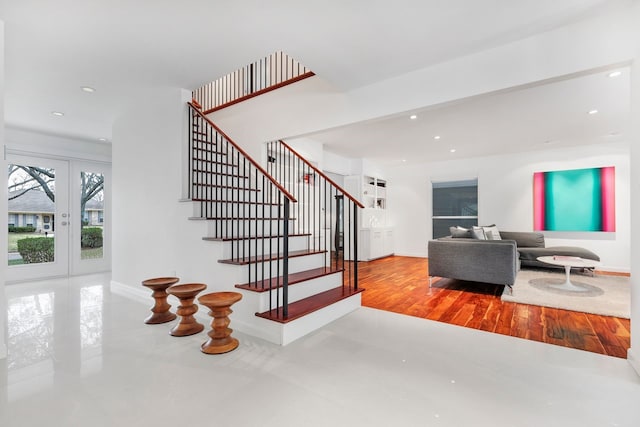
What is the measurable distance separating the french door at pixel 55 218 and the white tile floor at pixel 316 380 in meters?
3.14

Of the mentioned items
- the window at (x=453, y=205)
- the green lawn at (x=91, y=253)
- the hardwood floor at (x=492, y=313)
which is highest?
the window at (x=453, y=205)

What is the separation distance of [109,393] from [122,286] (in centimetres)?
287

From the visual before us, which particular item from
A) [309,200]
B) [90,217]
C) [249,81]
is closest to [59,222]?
[90,217]

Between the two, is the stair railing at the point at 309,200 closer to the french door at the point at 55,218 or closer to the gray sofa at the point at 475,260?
the gray sofa at the point at 475,260

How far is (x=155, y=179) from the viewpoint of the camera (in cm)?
377

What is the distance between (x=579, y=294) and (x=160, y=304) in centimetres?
517

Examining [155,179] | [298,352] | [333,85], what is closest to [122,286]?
[155,179]

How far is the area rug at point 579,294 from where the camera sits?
3357 millimetres

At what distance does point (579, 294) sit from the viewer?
3.90 m

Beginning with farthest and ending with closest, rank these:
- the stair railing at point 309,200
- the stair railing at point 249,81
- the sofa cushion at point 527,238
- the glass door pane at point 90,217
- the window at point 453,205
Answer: the window at point 453,205
the sofa cushion at point 527,238
the glass door pane at point 90,217
the stair railing at point 249,81
the stair railing at point 309,200

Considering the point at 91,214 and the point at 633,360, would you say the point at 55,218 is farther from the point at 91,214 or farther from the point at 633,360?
the point at 633,360

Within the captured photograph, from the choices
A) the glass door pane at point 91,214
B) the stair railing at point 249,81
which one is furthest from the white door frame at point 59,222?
the stair railing at point 249,81

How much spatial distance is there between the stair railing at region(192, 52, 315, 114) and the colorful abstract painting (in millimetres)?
5742

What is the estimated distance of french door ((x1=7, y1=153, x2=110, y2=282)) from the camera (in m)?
5.06
